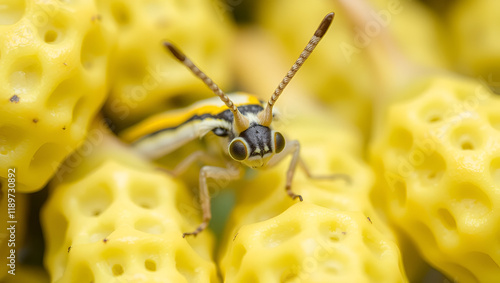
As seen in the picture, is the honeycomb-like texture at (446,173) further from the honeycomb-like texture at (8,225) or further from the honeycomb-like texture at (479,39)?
the honeycomb-like texture at (8,225)

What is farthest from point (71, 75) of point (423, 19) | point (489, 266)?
point (423, 19)

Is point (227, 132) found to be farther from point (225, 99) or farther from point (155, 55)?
point (155, 55)

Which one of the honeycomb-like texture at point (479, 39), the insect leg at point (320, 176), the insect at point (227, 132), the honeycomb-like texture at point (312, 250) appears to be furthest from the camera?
the honeycomb-like texture at point (479, 39)

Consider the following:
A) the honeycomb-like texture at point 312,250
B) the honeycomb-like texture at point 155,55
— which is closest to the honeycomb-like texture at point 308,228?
the honeycomb-like texture at point 312,250

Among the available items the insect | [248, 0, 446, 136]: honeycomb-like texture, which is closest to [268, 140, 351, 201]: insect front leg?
the insect

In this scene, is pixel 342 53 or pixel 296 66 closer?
pixel 296 66

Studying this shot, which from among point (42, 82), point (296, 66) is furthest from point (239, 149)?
point (42, 82)

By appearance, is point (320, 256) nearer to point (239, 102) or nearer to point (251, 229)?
point (251, 229)
